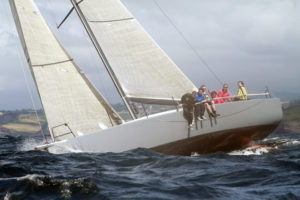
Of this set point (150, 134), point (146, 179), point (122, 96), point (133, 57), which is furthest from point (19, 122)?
point (146, 179)

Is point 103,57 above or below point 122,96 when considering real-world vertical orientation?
above

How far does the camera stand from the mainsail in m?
9.73

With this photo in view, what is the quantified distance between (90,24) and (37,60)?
199 cm

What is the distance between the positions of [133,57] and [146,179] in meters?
4.82

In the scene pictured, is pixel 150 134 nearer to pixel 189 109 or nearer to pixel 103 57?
pixel 189 109

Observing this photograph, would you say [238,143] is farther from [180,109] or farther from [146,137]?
[146,137]

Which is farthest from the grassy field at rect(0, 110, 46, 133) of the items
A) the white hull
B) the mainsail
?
the white hull

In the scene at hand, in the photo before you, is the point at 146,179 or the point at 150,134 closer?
the point at 146,179

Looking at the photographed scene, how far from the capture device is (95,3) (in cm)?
995

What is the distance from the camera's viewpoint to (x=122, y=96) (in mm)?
9656

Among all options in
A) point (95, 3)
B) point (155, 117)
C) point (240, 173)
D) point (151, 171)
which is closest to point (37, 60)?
point (95, 3)

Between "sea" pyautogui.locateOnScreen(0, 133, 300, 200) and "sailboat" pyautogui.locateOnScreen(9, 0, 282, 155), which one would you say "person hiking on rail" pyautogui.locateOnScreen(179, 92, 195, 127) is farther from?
"sea" pyautogui.locateOnScreen(0, 133, 300, 200)

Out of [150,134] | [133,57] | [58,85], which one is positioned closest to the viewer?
[150,134]

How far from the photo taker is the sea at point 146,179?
436cm
